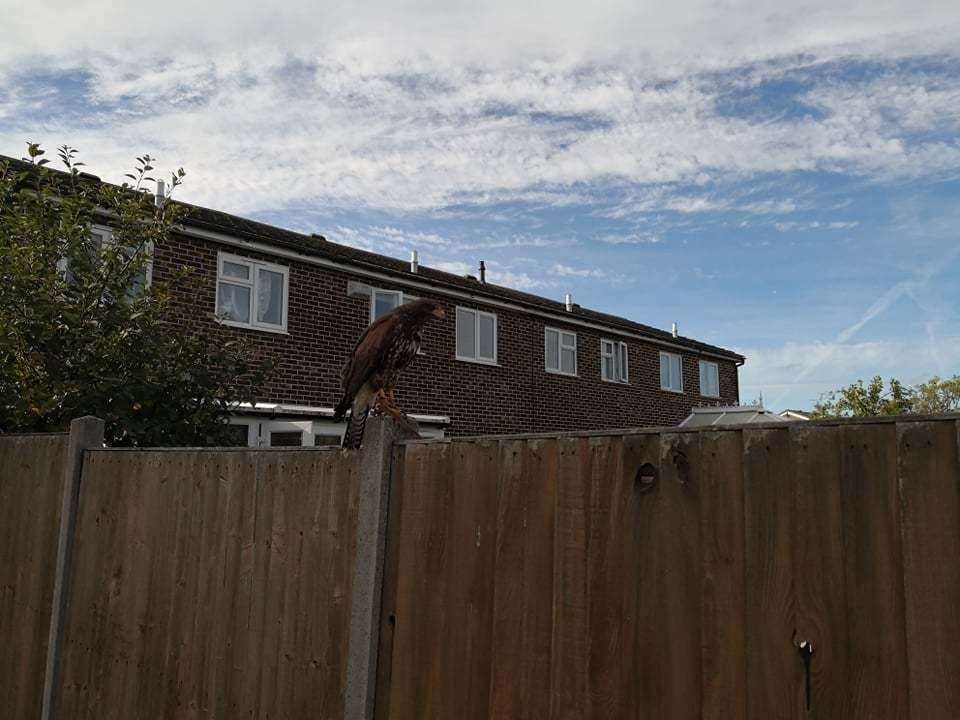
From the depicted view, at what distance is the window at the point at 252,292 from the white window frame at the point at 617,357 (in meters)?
10.8

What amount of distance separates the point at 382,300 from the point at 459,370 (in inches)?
104

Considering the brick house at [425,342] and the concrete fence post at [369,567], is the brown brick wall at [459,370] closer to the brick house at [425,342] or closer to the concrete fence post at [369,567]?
the brick house at [425,342]

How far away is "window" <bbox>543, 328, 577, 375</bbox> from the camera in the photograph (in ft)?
67.3

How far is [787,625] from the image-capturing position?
2.06 m

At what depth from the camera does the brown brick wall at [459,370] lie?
548 inches

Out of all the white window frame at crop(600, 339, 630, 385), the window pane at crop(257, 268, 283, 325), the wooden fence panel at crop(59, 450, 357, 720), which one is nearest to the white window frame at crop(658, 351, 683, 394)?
the white window frame at crop(600, 339, 630, 385)

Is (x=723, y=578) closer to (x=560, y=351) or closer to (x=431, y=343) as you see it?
(x=431, y=343)

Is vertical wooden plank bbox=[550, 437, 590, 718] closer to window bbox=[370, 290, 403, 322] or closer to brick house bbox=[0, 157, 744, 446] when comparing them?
brick house bbox=[0, 157, 744, 446]

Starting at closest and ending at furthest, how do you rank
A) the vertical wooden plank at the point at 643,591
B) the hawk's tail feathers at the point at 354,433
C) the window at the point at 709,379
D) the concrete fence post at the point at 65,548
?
the vertical wooden plank at the point at 643,591, the hawk's tail feathers at the point at 354,433, the concrete fence post at the point at 65,548, the window at the point at 709,379

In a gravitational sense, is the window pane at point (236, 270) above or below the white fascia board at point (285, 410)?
above

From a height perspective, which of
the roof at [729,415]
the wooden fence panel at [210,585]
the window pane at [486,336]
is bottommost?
the wooden fence panel at [210,585]

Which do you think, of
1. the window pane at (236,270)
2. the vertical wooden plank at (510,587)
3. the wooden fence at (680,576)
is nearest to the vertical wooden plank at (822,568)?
the wooden fence at (680,576)

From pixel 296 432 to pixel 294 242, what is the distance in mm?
3486

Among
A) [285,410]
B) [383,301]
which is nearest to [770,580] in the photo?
[285,410]
